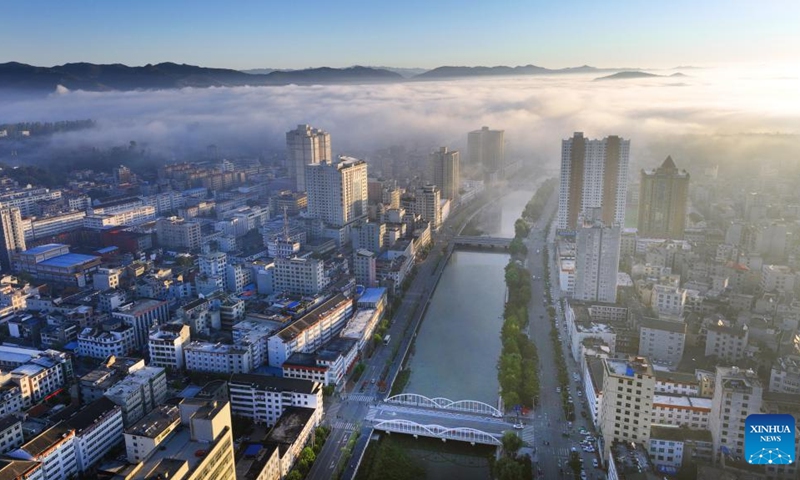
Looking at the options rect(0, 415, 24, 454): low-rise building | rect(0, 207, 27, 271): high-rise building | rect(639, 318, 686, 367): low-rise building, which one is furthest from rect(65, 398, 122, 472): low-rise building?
rect(0, 207, 27, 271): high-rise building

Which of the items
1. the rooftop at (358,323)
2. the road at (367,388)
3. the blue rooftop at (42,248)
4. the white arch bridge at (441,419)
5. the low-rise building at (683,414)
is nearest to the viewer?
the road at (367,388)

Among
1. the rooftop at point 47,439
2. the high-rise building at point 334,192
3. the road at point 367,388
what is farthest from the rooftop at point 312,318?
the high-rise building at point 334,192

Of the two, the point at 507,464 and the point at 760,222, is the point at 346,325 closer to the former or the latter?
the point at 507,464

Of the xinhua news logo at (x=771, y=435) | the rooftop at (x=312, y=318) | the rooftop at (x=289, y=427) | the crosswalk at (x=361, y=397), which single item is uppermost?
the xinhua news logo at (x=771, y=435)

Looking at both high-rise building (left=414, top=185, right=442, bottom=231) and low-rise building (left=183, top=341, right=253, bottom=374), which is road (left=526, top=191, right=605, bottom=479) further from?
high-rise building (left=414, top=185, right=442, bottom=231)

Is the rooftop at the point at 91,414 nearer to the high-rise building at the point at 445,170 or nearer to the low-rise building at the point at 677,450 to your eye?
the low-rise building at the point at 677,450

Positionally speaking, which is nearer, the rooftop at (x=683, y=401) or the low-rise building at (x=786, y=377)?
the rooftop at (x=683, y=401)
